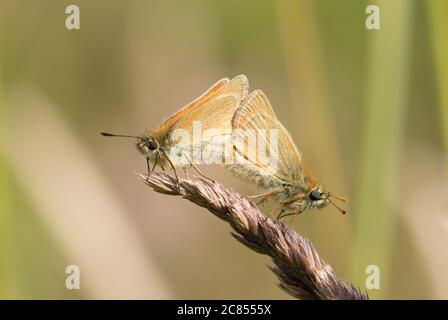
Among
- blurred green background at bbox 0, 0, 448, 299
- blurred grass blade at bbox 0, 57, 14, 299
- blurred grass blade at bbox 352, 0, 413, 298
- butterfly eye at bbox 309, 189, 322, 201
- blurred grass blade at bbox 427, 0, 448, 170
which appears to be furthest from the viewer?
blurred green background at bbox 0, 0, 448, 299

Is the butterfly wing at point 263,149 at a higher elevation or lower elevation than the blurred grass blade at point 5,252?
higher

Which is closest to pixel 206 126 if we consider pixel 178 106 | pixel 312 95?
pixel 312 95

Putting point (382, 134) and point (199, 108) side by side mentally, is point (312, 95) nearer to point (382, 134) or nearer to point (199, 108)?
point (199, 108)

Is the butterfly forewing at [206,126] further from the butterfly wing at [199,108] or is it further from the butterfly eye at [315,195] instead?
the butterfly eye at [315,195]

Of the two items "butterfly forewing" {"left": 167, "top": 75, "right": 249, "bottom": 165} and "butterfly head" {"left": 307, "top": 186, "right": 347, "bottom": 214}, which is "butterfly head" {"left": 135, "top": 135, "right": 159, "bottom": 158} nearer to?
"butterfly forewing" {"left": 167, "top": 75, "right": 249, "bottom": 165}

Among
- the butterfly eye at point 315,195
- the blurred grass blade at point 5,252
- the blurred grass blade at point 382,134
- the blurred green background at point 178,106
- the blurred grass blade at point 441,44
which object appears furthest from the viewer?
the blurred green background at point 178,106

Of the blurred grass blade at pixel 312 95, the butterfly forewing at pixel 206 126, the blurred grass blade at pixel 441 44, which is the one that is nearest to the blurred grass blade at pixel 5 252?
the butterfly forewing at pixel 206 126

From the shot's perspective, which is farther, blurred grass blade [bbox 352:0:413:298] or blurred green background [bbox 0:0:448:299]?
blurred green background [bbox 0:0:448:299]

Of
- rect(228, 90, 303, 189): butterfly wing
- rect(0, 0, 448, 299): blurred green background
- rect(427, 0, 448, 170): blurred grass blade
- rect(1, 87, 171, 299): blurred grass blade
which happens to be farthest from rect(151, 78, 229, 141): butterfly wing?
rect(427, 0, 448, 170): blurred grass blade

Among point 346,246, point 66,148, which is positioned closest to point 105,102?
point 66,148
